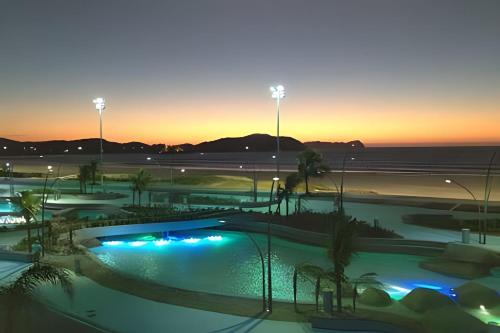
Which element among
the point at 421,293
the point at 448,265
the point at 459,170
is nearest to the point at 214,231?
the point at 448,265

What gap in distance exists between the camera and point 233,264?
73.8 feet

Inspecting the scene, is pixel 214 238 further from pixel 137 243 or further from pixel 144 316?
pixel 144 316

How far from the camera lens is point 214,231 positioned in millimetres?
31484

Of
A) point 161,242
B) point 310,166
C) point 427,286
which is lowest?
point 427,286

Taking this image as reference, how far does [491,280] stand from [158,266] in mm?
13679

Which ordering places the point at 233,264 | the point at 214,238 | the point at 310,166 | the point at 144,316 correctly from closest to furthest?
the point at 144,316 < the point at 233,264 < the point at 214,238 < the point at 310,166

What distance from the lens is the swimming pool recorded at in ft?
61.4

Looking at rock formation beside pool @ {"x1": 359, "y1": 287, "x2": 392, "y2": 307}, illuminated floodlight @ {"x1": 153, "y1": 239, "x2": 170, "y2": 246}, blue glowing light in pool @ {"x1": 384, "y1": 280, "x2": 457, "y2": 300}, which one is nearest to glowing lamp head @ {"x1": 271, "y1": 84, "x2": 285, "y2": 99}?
illuminated floodlight @ {"x1": 153, "y1": 239, "x2": 170, "y2": 246}

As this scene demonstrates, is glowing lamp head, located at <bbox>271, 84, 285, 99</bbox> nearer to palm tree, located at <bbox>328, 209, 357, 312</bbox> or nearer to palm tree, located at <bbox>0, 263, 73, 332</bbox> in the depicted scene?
palm tree, located at <bbox>328, 209, 357, 312</bbox>

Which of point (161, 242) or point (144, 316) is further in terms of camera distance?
point (161, 242)

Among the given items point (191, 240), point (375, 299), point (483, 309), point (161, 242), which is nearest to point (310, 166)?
point (191, 240)

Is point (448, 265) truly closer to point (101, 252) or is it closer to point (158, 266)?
point (158, 266)

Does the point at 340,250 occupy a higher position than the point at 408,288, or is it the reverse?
the point at 340,250

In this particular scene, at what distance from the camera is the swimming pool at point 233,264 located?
18.7 metres
